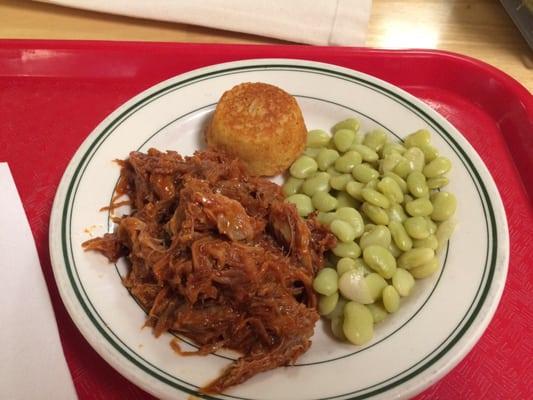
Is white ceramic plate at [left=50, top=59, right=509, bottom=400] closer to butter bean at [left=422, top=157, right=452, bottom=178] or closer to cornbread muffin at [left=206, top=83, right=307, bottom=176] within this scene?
butter bean at [left=422, top=157, right=452, bottom=178]

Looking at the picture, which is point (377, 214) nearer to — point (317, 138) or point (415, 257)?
point (415, 257)

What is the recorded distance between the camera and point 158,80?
2490 millimetres

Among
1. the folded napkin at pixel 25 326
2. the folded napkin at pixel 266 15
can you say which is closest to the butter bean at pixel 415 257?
the folded napkin at pixel 25 326

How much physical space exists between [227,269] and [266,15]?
1760 millimetres

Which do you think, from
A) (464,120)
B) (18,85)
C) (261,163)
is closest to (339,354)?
(261,163)

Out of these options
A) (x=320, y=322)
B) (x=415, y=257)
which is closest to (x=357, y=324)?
(x=320, y=322)

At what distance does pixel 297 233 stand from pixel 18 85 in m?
1.65

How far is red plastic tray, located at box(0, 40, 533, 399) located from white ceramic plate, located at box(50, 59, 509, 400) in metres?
0.29

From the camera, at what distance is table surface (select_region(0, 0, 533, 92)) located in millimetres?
2752

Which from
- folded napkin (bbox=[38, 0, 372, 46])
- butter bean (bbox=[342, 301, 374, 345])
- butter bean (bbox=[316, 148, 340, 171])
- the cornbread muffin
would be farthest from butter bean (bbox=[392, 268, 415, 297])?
folded napkin (bbox=[38, 0, 372, 46])

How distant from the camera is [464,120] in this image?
2346 mm

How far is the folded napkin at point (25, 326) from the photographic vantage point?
4.85ft

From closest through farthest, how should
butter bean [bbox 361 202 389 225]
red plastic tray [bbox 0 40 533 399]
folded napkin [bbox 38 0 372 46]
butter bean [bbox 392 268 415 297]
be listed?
butter bean [bbox 392 268 415 297], butter bean [bbox 361 202 389 225], red plastic tray [bbox 0 40 533 399], folded napkin [bbox 38 0 372 46]

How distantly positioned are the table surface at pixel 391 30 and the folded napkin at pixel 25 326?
132 cm
